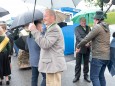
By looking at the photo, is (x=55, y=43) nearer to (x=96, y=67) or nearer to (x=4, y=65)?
(x=96, y=67)

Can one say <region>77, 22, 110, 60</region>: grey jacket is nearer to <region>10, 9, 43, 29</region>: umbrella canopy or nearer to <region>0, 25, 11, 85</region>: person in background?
<region>10, 9, 43, 29</region>: umbrella canopy

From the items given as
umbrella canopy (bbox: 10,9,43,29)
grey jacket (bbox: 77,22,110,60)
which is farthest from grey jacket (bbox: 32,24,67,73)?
umbrella canopy (bbox: 10,9,43,29)

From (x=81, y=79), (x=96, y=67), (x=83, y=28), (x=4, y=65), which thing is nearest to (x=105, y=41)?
(x=96, y=67)

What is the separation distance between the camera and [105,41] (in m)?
5.43

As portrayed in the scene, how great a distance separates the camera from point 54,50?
4660mm

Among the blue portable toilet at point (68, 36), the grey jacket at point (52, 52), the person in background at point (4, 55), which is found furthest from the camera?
the blue portable toilet at point (68, 36)

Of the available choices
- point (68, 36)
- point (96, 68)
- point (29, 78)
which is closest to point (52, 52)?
point (96, 68)

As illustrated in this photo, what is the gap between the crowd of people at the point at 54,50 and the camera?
4.63m

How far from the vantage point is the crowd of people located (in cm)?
463

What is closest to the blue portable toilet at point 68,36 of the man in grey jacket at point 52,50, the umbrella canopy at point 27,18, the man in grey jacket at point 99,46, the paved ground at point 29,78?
the paved ground at point 29,78

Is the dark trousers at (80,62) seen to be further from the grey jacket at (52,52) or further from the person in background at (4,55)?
the grey jacket at (52,52)

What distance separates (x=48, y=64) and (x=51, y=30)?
22.0 inches

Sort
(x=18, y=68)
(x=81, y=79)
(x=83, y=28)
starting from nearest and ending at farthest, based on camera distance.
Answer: (x=83, y=28) → (x=81, y=79) → (x=18, y=68)

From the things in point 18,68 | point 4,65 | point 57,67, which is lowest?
point 18,68
